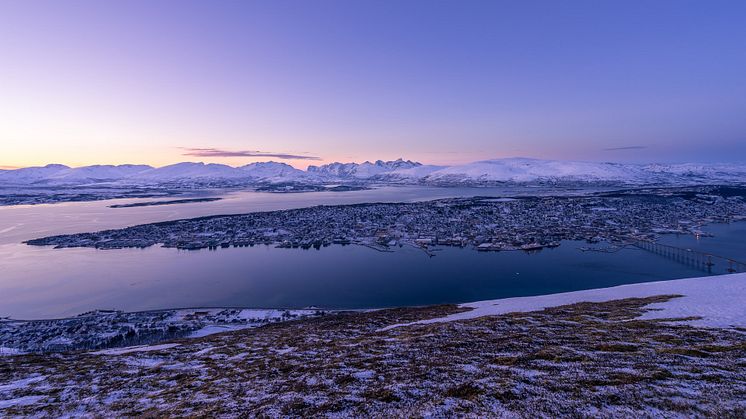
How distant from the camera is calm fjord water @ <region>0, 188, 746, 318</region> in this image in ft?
120

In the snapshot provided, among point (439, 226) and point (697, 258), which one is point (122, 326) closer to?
point (439, 226)

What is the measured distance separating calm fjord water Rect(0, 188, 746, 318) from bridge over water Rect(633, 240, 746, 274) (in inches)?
94.7

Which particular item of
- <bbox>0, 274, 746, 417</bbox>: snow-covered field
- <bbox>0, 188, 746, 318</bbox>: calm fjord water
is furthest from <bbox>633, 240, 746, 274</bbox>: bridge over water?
<bbox>0, 274, 746, 417</bbox>: snow-covered field

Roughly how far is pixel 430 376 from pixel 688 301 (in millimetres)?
16098

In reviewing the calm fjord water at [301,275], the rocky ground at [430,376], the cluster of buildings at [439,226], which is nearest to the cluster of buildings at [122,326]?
the calm fjord water at [301,275]

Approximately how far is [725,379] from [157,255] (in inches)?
2633

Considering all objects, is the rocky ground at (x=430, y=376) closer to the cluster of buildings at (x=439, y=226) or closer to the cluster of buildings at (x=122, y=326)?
the cluster of buildings at (x=122, y=326)

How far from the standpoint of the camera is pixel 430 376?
812cm

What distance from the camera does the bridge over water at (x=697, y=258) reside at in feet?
142

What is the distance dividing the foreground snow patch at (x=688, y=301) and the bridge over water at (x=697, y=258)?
30381mm

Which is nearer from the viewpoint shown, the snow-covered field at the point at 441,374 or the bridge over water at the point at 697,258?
the snow-covered field at the point at 441,374

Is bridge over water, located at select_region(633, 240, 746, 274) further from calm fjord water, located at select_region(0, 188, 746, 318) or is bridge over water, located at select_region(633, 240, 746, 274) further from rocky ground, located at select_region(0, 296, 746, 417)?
rocky ground, located at select_region(0, 296, 746, 417)

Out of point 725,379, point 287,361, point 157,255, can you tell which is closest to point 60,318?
point 157,255

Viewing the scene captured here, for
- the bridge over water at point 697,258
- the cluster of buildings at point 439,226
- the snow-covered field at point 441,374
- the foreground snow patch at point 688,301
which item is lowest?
the bridge over water at point 697,258
